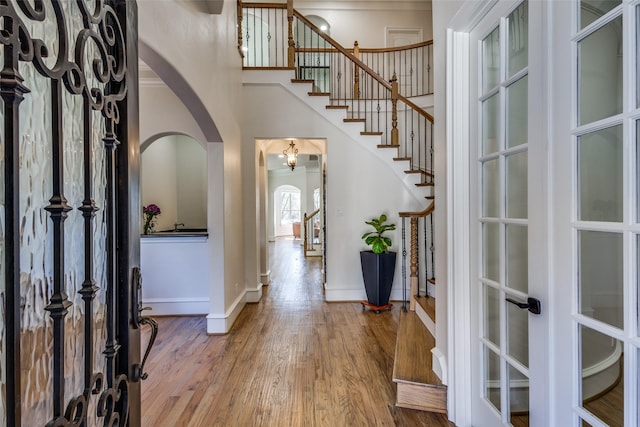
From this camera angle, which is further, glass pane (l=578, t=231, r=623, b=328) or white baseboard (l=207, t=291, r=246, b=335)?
Answer: white baseboard (l=207, t=291, r=246, b=335)

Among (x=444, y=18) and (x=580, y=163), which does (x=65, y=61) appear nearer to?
(x=580, y=163)

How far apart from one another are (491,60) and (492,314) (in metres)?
1.31

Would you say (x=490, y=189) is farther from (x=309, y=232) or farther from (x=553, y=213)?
(x=309, y=232)

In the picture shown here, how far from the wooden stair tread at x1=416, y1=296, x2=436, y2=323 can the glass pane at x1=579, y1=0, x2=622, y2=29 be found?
2.17m

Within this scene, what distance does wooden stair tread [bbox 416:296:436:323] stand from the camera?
2.69 metres

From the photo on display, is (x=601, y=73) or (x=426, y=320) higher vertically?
(x=601, y=73)

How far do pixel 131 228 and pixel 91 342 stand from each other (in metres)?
0.32

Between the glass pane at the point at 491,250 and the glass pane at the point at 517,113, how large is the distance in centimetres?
42

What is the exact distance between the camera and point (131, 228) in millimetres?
930

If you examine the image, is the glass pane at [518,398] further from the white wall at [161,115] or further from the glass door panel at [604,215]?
the white wall at [161,115]

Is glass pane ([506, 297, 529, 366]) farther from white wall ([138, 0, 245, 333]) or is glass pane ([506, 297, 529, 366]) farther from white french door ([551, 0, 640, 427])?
white wall ([138, 0, 245, 333])

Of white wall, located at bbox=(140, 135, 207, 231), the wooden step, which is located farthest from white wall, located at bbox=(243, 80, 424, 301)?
the wooden step

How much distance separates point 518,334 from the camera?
4.59ft

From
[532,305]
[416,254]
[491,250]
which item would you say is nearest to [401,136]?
[416,254]
